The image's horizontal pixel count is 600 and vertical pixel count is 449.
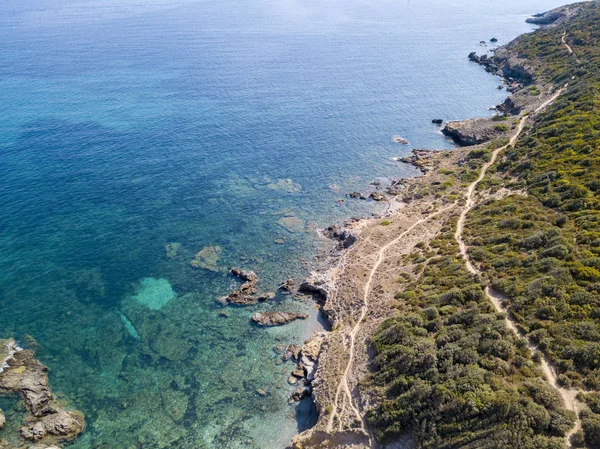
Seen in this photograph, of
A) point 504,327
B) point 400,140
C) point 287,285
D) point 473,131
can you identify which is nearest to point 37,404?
point 287,285

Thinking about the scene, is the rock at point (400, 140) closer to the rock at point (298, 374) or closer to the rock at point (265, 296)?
the rock at point (265, 296)

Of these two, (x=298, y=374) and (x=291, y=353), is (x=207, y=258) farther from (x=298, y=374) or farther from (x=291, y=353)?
(x=298, y=374)

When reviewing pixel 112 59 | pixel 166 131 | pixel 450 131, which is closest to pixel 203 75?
pixel 112 59

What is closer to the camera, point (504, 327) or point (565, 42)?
point (504, 327)

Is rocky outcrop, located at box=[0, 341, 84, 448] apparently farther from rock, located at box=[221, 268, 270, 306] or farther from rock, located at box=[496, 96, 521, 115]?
rock, located at box=[496, 96, 521, 115]

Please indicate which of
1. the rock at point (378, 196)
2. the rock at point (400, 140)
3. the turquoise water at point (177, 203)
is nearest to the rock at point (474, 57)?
the turquoise water at point (177, 203)

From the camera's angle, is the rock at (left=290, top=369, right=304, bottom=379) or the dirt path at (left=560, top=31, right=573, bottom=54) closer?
the rock at (left=290, top=369, right=304, bottom=379)

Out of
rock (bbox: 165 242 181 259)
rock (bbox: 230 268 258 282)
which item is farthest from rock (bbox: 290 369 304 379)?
rock (bbox: 165 242 181 259)
